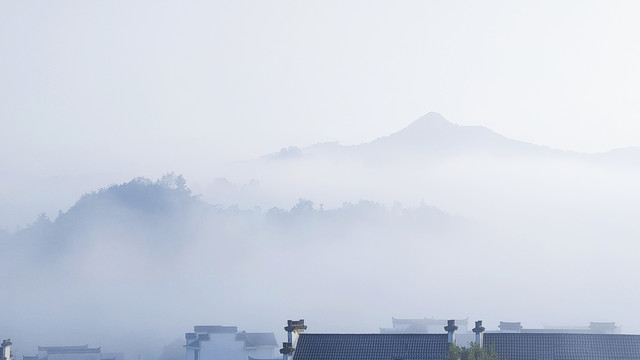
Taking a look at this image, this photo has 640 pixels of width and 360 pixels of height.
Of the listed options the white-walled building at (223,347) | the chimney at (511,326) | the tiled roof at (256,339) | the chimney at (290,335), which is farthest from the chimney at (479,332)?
the chimney at (511,326)

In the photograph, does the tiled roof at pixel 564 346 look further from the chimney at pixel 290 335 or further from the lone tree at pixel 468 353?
the chimney at pixel 290 335

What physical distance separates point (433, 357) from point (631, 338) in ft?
41.3

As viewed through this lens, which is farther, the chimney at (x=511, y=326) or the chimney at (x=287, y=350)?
the chimney at (x=511, y=326)

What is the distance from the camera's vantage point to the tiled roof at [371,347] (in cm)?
7275

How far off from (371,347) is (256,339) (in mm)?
62057

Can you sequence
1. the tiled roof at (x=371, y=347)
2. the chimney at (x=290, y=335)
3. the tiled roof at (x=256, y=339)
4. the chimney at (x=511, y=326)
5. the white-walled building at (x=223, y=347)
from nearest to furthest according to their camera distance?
the chimney at (x=290, y=335), the tiled roof at (x=371, y=347), the white-walled building at (x=223, y=347), the tiled roof at (x=256, y=339), the chimney at (x=511, y=326)

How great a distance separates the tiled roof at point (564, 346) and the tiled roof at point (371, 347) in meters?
3.50

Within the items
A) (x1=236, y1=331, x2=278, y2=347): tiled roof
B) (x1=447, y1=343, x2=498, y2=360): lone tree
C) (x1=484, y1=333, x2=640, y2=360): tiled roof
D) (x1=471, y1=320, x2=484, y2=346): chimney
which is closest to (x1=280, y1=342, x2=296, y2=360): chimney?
(x1=447, y1=343, x2=498, y2=360): lone tree

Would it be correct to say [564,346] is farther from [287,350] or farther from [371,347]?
[287,350]

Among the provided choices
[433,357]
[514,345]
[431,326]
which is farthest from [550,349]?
[431,326]

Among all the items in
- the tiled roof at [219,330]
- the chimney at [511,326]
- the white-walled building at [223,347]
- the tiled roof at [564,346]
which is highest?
the chimney at [511,326]

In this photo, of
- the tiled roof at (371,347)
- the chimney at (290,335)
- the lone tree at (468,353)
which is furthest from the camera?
the tiled roof at (371,347)

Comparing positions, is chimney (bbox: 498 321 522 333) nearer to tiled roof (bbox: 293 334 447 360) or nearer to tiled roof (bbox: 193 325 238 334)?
tiled roof (bbox: 193 325 238 334)

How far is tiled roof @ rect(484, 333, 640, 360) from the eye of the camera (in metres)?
71.1
